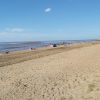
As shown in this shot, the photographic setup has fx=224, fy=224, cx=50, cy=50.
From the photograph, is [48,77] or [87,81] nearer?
[87,81]

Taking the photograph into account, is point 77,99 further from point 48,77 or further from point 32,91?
point 48,77

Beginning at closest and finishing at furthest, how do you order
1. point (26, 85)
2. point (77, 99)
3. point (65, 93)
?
point (77, 99) < point (65, 93) < point (26, 85)

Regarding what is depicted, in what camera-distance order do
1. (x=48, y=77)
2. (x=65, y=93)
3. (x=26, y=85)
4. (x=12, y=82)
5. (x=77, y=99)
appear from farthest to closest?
(x=48, y=77) → (x=12, y=82) → (x=26, y=85) → (x=65, y=93) → (x=77, y=99)

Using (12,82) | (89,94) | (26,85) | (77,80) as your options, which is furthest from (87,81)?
(12,82)

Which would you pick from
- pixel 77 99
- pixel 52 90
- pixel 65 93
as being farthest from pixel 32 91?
pixel 77 99

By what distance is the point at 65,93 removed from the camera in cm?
949

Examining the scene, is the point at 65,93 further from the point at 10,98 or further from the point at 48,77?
the point at 48,77

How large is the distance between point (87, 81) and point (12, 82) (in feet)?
12.9

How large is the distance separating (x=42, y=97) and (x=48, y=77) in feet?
13.0

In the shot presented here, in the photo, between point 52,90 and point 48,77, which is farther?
point 48,77

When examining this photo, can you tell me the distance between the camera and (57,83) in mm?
11375

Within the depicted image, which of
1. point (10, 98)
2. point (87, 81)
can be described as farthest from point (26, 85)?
point (87, 81)

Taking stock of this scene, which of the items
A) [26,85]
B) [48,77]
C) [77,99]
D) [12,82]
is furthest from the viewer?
[48,77]

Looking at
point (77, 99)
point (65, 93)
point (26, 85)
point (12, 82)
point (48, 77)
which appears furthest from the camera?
point (48, 77)
